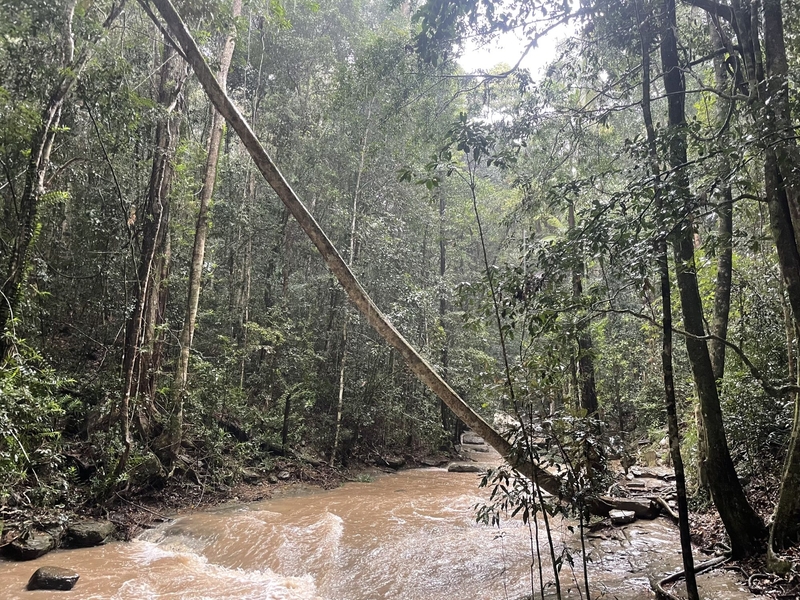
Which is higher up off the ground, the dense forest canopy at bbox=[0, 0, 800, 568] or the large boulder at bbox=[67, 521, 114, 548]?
the dense forest canopy at bbox=[0, 0, 800, 568]

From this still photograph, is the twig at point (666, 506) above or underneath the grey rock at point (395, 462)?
above

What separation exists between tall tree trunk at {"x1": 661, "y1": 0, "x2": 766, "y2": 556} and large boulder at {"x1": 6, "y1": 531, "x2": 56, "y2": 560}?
28.0 ft

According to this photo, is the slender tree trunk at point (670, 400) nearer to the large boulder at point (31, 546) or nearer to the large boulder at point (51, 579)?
the large boulder at point (51, 579)

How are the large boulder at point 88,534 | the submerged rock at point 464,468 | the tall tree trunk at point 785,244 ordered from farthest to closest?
the submerged rock at point 464,468 < the large boulder at point 88,534 < the tall tree trunk at point 785,244

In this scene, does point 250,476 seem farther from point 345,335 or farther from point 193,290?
point 193,290

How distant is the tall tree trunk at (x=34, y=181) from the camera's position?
5941mm

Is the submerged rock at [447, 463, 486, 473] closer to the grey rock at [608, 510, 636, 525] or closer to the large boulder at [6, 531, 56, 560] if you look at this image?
the grey rock at [608, 510, 636, 525]

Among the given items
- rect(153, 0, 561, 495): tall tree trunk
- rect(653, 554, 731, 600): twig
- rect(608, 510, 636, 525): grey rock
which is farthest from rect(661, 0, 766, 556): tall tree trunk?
rect(608, 510, 636, 525): grey rock

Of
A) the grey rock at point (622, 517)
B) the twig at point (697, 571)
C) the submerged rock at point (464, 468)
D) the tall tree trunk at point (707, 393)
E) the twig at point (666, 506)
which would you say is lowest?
the submerged rock at point (464, 468)

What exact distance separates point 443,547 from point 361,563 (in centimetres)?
130

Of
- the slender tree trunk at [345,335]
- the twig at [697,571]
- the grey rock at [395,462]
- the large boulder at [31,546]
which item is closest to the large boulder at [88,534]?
the large boulder at [31,546]

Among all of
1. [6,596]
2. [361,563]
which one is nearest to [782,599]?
[361,563]

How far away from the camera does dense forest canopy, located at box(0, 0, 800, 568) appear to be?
14.8 ft

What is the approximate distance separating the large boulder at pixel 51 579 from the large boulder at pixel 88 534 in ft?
4.57
